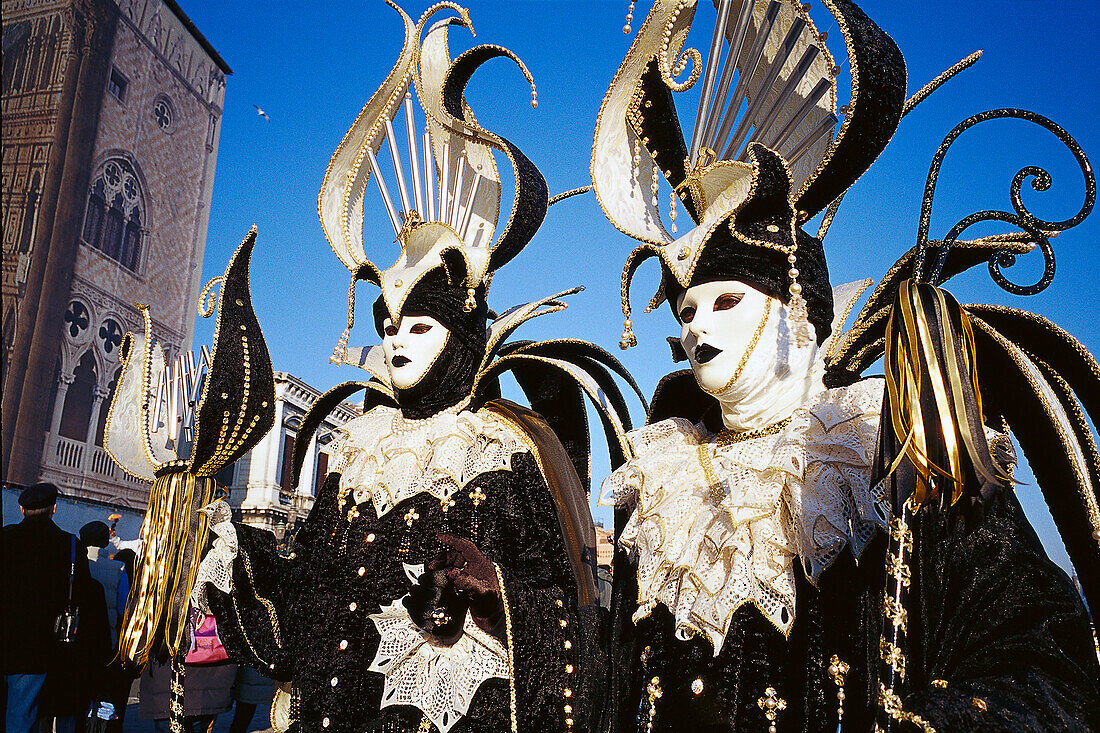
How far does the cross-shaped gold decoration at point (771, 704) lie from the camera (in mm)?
1628

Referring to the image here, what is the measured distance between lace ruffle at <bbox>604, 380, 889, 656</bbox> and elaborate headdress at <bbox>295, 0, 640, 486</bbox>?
48.1 inches

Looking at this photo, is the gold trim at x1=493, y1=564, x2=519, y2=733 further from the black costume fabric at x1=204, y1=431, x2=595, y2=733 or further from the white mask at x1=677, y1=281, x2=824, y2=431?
the white mask at x1=677, y1=281, x2=824, y2=431

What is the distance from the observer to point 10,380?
10.2m

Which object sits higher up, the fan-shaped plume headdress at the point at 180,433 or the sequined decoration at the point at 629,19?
the sequined decoration at the point at 629,19

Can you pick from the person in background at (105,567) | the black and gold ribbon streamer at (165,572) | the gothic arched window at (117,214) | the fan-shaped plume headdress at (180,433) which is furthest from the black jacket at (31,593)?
the gothic arched window at (117,214)

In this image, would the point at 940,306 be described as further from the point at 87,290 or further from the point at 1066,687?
the point at 87,290

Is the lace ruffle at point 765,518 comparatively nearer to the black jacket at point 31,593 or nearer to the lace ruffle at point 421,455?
the lace ruffle at point 421,455

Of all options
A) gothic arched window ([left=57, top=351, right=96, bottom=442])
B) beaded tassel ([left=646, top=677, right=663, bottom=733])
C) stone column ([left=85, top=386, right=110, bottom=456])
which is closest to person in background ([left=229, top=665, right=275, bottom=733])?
beaded tassel ([left=646, top=677, right=663, bottom=733])

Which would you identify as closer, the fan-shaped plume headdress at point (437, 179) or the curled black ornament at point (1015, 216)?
the curled black ornament at point (1015, 216)

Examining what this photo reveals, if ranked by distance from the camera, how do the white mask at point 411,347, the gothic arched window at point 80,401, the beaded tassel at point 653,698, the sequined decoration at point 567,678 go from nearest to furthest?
the beaded tassel at point 653,698 → the sequined decoration at point 567,678 → the white mask at point 411,347 → the gothic arched window at point 80,401

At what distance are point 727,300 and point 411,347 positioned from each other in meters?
1.40

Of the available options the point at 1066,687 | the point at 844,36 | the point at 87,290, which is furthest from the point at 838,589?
the point at 87,290

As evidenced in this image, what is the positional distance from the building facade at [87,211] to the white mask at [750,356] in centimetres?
985

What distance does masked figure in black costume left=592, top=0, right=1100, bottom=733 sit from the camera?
1318 mm
